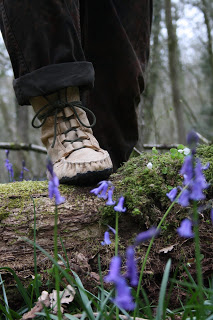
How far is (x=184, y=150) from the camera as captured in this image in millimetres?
1712

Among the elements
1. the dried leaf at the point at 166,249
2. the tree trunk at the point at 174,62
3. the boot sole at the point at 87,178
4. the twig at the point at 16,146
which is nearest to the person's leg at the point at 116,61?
the boot sole at the point at 87,178

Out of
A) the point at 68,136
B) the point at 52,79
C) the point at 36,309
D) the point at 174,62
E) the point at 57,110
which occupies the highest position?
the point at 174,62

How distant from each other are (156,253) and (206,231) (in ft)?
0.84

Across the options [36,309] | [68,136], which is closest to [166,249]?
[36,309]

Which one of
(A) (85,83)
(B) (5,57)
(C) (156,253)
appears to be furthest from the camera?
(B) (5,57)

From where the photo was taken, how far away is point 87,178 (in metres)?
1.56

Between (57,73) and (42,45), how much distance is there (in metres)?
0.17

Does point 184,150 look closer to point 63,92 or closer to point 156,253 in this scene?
point 156,253

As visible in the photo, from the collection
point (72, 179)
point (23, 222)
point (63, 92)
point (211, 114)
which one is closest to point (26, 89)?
point (63, 92)

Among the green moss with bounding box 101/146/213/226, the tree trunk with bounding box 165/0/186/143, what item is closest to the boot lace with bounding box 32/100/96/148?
the green moss with bounding box 101/146/213/226

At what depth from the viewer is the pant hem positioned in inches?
63.7

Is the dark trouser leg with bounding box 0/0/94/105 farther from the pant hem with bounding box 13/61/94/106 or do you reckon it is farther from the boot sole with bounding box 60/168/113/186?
the boot sole with bounding box 60/168/113/186

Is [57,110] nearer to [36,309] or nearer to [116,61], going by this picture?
[116,61]

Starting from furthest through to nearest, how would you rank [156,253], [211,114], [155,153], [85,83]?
[211,114]
[155,153]
[85,83]
[156,253]
